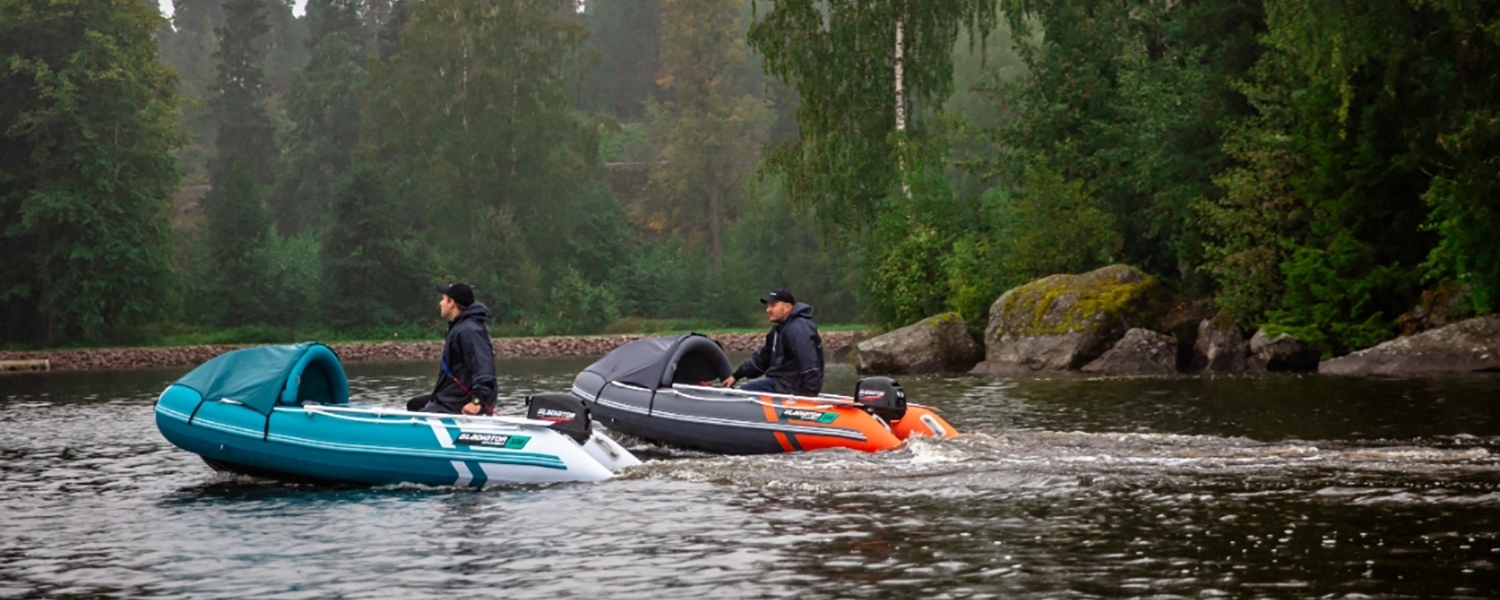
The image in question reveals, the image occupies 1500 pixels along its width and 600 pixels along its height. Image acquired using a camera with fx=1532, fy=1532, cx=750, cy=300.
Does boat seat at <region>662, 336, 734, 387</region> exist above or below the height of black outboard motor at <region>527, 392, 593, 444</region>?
above

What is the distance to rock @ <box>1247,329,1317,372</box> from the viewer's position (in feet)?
95.7

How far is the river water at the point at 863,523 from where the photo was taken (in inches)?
361

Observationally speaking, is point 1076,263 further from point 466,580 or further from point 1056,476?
point 466,580

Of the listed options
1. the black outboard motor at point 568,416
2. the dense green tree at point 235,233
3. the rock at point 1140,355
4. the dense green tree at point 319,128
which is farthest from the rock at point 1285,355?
the dense green tree at point 319,128

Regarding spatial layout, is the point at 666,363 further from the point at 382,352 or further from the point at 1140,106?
the point at 382,352

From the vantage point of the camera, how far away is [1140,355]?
3073 centimetres

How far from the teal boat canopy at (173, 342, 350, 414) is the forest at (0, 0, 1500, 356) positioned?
16378mm

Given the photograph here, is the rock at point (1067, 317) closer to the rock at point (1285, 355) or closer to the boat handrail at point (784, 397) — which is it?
the rock at point (1285, 355)

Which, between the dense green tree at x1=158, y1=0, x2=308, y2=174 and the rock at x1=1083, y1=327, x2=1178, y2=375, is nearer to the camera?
the rock at x1=1083, y1=327, x2=1178, y2=375

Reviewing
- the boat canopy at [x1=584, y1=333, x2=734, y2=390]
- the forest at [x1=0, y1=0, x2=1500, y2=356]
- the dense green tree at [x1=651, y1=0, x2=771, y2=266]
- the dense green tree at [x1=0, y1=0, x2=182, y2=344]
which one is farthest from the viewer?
the dense green tree at [x1=651, y1=0, x2=771, y2=266]

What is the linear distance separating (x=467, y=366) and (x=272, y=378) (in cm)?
185

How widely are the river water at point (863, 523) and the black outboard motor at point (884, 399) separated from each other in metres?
0.58

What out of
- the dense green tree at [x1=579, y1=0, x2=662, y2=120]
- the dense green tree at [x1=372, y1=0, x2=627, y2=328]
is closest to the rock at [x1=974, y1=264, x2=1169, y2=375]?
the dense green tree at [x1=372, y1=0, x2=627, y2=328]

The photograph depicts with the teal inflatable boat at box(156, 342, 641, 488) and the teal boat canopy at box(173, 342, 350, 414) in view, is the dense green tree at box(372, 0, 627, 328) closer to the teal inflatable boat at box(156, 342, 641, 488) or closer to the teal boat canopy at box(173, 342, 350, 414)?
the teal boat canopy at box(173, 342, 350, 414)
